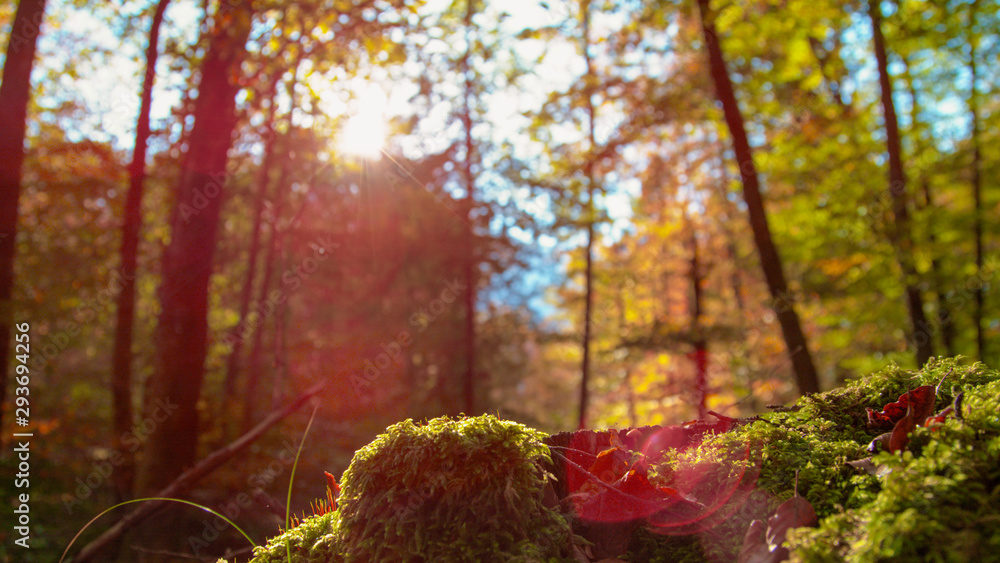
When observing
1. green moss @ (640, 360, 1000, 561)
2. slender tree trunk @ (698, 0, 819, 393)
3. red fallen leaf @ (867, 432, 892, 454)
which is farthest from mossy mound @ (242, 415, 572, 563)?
slender tree trunk @ (698, 0, 819, 393)

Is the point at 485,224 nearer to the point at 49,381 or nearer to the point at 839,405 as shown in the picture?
the point at 49,381

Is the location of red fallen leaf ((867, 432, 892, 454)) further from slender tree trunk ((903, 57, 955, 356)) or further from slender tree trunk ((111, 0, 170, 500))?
slender tree trunk ((903, 57, 955, 356))

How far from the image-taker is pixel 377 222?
1748cm

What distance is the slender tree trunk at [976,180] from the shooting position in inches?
404

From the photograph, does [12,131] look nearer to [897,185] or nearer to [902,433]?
[902,433]

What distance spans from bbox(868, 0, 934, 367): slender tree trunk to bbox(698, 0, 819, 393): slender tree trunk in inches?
101

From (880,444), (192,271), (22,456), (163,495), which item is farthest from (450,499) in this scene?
(22,456)

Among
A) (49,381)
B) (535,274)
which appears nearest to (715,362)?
(535,274)

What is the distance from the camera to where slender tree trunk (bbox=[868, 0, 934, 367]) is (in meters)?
7.64

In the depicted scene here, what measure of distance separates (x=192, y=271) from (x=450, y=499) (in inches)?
241

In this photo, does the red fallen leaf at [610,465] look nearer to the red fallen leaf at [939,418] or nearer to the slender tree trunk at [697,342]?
the red fallen leaf at [939,418]

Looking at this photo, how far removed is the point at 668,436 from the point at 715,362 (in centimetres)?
1467

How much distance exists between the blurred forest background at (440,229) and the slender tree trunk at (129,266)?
0.04m

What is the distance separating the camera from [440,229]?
1662 cm
